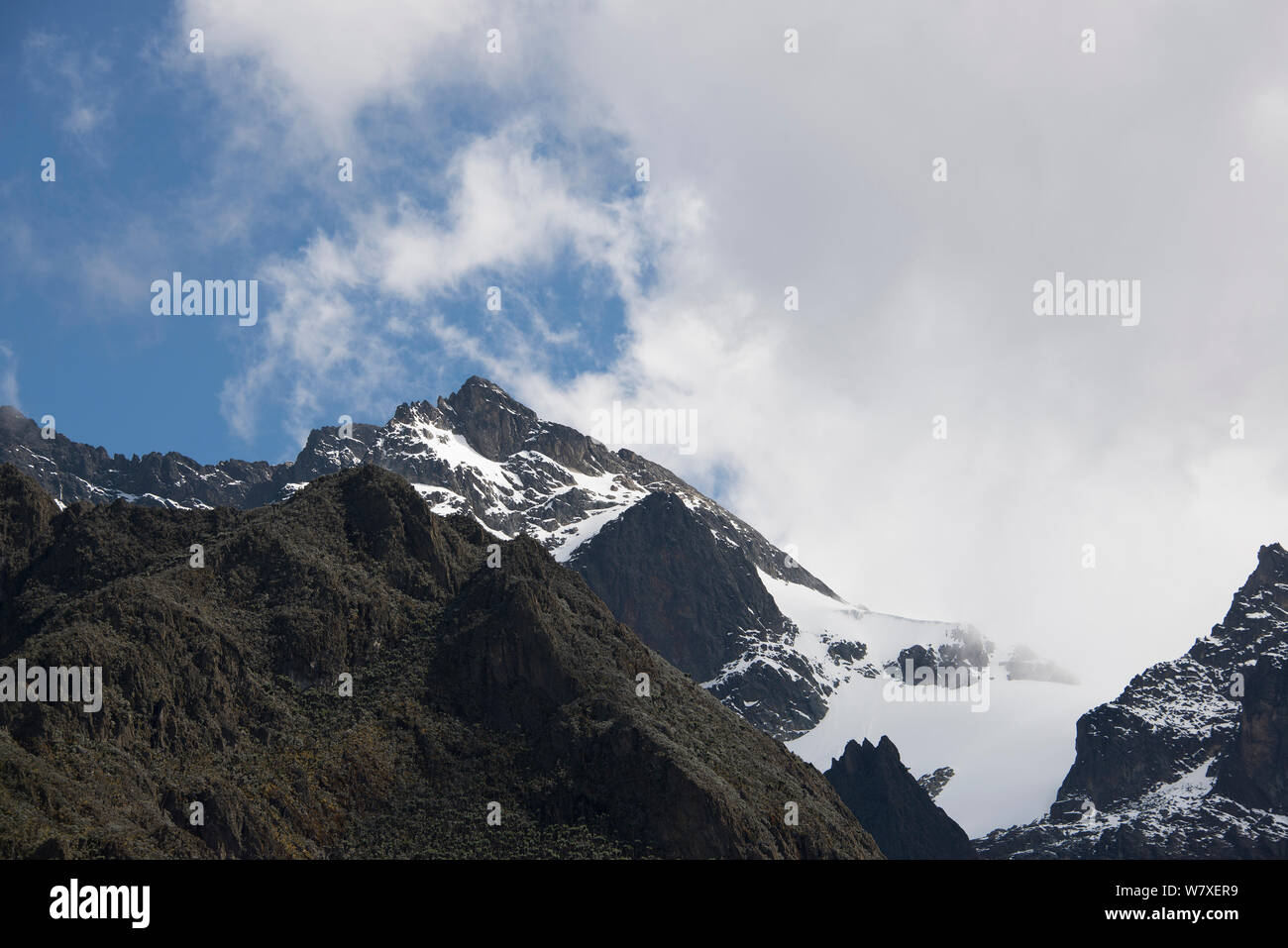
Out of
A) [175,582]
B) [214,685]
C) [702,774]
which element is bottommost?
[702,774]

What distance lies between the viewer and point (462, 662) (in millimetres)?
140750

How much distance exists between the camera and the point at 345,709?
13212cm

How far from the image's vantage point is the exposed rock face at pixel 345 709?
109 meters

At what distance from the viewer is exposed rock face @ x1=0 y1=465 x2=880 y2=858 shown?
109m

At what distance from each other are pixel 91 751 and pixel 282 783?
16.1 m

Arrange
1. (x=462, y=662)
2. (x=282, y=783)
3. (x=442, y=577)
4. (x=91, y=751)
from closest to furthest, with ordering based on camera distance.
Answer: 1. (x=91, y=751)
2. (x=282, y=783)
3. (x=462, y=662)
4. (x=442, y=577)

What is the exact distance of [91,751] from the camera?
108125mm
